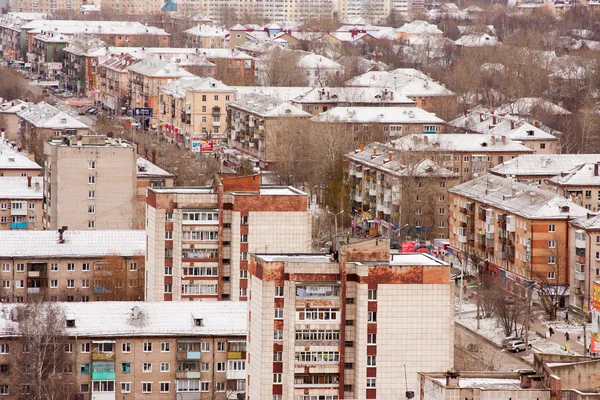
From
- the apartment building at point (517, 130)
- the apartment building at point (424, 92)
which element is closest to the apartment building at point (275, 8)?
the apartment building at point (424, 92)

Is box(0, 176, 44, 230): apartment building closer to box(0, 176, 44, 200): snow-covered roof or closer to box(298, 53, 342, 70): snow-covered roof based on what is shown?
box(0, 176, 44, 200): snow-covered roof

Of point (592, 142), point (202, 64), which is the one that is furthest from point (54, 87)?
point (592, 142)

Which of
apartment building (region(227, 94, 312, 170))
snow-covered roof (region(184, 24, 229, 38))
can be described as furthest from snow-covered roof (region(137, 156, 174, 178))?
snow-covered roof (region(184, 24, 229, 38))

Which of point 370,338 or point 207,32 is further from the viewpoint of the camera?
point 207,32

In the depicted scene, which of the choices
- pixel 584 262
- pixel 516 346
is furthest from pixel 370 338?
pixel 584 262

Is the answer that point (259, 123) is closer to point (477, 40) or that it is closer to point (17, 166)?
point (17, 166)
